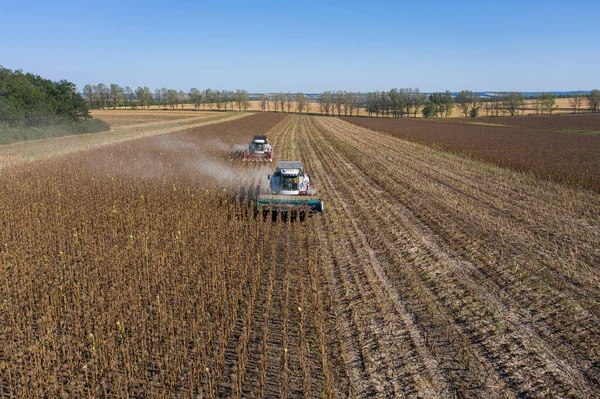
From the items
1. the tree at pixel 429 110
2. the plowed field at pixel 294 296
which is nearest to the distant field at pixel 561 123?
the tree at pixel 429 110

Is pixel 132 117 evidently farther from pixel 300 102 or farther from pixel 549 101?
pixel 549 101

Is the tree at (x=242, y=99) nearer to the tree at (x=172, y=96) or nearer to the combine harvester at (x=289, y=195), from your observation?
the tree at (x=172, y=96)

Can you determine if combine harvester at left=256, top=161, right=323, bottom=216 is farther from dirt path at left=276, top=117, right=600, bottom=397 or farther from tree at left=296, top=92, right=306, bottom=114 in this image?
tree at left=296, top=92, right=306, bottom=114

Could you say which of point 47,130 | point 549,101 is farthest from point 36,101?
point 549,101

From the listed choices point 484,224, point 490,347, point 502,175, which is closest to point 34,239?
point 490,347

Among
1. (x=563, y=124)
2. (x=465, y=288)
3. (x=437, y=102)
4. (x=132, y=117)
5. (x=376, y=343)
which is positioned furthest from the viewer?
(x=437, y=102)

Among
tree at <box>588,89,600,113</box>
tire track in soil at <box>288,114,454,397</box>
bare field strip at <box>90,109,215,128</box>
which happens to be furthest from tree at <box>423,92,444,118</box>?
tire track in soil at <box>288,114,454,397</box>
